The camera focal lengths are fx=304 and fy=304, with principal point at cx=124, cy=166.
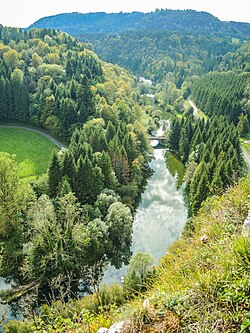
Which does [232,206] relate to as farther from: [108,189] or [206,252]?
[108,189]

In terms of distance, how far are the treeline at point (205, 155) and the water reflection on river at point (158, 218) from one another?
286cm

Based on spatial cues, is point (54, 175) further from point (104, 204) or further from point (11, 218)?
point (11, 218)

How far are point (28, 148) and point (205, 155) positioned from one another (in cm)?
4179

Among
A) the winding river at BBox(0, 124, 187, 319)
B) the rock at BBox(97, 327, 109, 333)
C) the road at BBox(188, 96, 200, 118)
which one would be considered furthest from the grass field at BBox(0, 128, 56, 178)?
the road at BBox(188, 96, 200, 118)

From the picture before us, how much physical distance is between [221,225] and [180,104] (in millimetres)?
119980

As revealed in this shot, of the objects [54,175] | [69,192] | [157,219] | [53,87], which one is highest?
[53,87]

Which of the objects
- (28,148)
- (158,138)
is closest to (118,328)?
(28,148)

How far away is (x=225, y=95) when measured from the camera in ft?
353

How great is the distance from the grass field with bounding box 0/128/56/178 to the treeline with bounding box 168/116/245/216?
3072 cm

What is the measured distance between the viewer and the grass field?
6431cm

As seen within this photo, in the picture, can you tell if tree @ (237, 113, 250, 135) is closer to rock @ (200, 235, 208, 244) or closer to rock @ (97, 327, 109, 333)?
rock @ (200, 235, 208, 244)

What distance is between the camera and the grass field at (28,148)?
64312 mm

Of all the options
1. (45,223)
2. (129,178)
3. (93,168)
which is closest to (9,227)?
(45,223)

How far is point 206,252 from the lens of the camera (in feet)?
33.9
